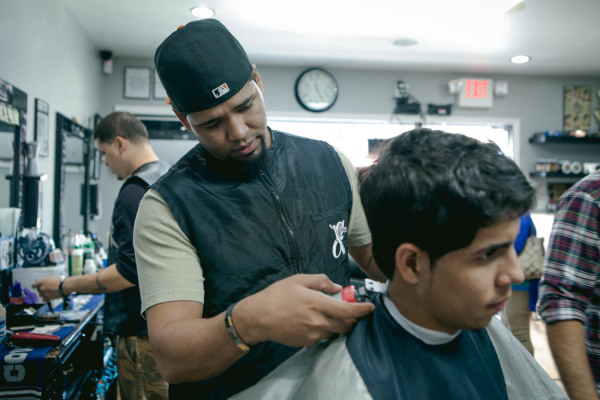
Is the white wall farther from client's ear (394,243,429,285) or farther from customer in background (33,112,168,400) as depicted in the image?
client's ear (394,243,429,285)

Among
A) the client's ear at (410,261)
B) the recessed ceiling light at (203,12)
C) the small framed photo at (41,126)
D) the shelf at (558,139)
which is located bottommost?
the client's ear at (410,261)

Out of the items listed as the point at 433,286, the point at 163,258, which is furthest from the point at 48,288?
the point at 433,286

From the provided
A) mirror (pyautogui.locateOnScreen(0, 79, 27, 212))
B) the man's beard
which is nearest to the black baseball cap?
the man's beard

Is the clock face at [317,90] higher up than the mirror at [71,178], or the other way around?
the clock face at [317,90]

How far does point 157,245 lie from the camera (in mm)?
1160

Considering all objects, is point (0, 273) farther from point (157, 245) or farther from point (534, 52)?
point (534, 52)

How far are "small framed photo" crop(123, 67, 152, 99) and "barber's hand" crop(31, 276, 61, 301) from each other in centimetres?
369

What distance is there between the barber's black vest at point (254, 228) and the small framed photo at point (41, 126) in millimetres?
2513

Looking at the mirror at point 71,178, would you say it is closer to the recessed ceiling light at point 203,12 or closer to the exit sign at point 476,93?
the recessed ceiling light at point 203,12

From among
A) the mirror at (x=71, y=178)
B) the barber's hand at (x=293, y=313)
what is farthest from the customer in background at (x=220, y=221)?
the mirror at (x=71, y=178)

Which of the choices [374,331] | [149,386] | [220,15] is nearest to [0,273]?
[149,386]

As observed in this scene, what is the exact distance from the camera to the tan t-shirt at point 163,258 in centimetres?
112

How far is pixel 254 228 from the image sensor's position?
1.22 meters

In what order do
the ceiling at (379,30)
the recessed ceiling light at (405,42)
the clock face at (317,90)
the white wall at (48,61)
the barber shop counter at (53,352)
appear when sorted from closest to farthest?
1. the barber shop counter at (53,352)
2. the white wall at (48,61)
3. the ceiling at (379,30)
4. the recessed ceiling light at (405,42)
5. the clock face at (317,90)
